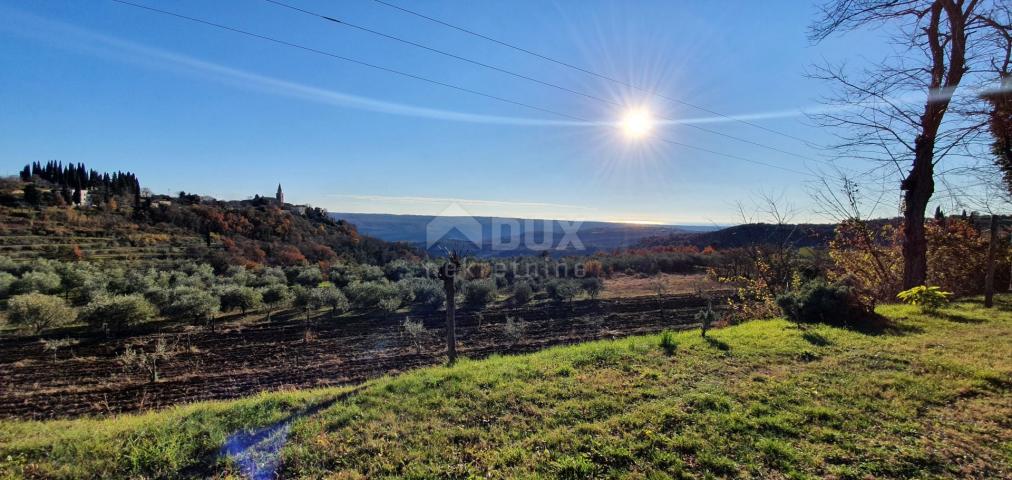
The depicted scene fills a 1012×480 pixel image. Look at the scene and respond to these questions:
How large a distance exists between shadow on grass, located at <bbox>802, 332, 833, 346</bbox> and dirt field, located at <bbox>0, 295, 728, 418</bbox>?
402 inches

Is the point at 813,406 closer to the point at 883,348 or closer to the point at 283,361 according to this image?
the point at 883,348

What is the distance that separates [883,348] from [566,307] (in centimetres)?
2122

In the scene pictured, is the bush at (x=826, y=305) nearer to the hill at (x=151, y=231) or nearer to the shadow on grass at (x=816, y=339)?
the shadow on grass at (x=816, y=339)

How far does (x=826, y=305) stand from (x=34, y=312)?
30598 millimetres

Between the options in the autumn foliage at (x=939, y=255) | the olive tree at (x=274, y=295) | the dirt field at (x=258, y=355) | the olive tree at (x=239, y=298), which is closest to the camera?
the dirt field at (x=258, y=355)

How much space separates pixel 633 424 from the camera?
3941mm

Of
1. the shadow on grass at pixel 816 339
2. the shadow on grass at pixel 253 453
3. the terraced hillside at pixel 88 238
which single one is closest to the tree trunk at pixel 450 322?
the shadow on grass at pixel 253 453

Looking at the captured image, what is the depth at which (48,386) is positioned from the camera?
11.9m

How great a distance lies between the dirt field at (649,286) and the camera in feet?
111

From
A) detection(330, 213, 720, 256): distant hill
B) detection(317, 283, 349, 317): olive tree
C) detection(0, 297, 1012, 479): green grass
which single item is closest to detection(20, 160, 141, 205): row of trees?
detection(330, 213, 720, 256): distant hill

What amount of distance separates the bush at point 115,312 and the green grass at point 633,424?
18546mm

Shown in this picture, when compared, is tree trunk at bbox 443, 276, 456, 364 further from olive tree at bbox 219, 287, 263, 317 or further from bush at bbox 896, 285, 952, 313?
olive tree at bbox 219, 287, 263, 317

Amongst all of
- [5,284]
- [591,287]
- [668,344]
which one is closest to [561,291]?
[591,287]

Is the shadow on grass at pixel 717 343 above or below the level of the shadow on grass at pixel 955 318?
below
